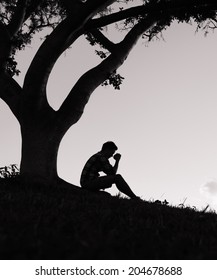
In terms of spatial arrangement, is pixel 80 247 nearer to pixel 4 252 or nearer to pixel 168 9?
pixel 4 252

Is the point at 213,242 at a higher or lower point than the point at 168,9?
lower

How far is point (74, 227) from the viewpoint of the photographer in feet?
16.1

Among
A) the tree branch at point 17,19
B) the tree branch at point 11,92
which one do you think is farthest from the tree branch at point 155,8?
the tree branch at point 17,19

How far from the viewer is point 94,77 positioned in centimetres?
1239

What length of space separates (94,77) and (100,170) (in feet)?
9.22

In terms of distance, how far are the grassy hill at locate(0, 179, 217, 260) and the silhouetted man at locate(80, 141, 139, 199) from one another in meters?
3.35

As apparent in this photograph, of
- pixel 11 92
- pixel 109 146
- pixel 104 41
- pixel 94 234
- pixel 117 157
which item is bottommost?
pixel 94 234

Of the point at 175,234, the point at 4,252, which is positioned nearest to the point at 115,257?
the point at 4,252

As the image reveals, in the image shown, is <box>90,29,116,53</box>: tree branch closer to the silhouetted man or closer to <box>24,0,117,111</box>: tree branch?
<box>24,0,117,111</box>: tree branch

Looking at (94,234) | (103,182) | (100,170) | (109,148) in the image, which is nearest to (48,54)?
(109,148)

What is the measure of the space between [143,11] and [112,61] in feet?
6.32

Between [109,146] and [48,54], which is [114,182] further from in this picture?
[48,54]

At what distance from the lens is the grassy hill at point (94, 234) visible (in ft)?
12.5

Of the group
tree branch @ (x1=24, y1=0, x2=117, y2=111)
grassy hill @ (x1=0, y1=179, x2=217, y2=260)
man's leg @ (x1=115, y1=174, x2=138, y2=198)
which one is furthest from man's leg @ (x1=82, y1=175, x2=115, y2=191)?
grassy hill @ (x1=0, y1=179, x2=217, y2=260)
